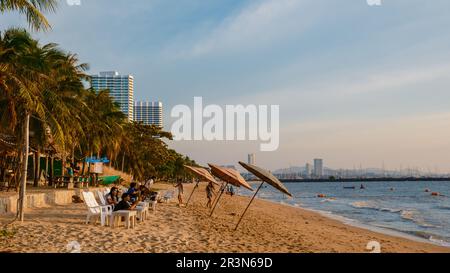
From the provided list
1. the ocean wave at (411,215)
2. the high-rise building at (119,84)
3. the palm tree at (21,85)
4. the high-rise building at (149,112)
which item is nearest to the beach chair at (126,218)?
the palm tree at (21,85)

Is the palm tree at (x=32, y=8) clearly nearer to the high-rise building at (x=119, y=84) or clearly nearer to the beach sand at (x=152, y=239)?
the beach sand at (x=152, y=239)

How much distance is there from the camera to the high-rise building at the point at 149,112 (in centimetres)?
8716

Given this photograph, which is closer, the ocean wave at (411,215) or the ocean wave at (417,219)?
the ocean wave at (417,219)

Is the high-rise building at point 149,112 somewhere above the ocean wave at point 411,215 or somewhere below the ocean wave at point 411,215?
above

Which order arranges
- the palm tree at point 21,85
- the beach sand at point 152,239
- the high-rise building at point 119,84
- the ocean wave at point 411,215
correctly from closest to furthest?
the beach sand at point 152,239 < the palm tree at point 21,85 < the ocean wave at point 411,215 < the high-rise building at point 119,84

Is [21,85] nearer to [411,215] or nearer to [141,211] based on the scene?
[141,211]

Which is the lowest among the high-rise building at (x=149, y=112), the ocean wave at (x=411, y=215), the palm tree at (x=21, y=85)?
the ocean wave at (x=411, y=215)

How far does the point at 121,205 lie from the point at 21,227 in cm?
220

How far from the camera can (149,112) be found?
91312mm

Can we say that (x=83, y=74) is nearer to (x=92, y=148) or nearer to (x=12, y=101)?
(x=92, y=148)

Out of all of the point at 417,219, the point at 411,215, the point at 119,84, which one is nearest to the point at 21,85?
the point at 417,219

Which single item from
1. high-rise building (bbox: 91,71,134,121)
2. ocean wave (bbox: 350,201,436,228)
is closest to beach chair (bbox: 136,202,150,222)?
ocean wave (bbox: 350,201,436,228)
